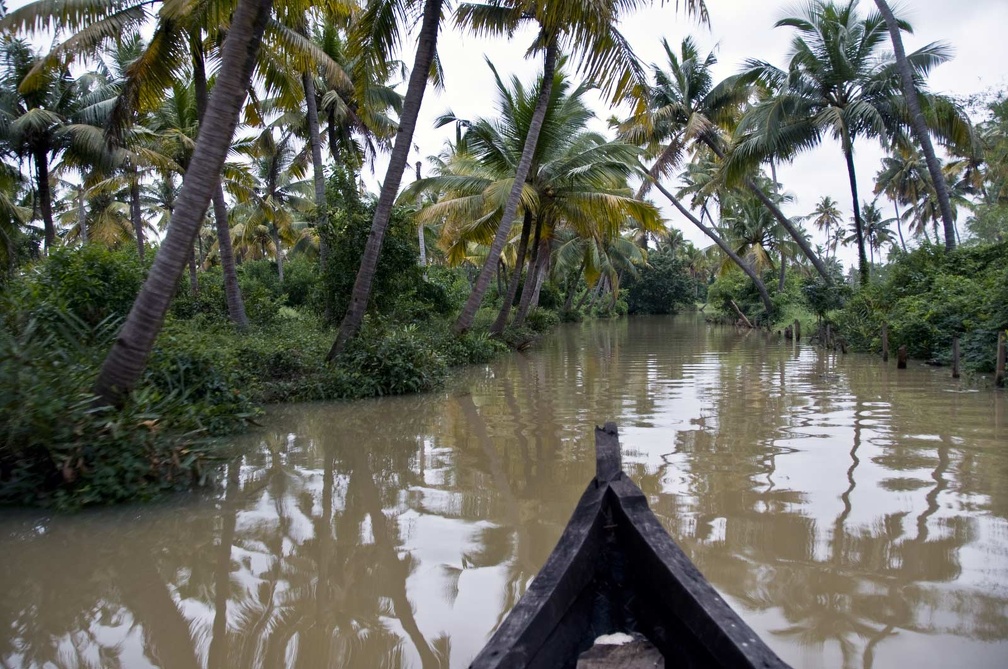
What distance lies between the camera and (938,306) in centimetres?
1611

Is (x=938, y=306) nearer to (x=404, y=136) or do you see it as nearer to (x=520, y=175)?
(x=520, y=175)

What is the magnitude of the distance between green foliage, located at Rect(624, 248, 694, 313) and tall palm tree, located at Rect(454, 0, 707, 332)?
131 feet

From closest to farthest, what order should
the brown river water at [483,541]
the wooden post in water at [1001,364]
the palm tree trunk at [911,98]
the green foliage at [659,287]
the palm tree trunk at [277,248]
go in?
1. the brown river water at [483,541]
2. the wooden post in water at [1001,364]
3. the palm tree trunk at [911,98]
4. the palm tree trunk at [277,248]
5. the green foliage at [659,287]

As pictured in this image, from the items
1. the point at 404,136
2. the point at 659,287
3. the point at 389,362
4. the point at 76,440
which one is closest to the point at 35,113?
the point at 404,136

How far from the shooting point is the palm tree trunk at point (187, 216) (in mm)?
6496

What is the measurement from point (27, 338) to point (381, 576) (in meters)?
4.12

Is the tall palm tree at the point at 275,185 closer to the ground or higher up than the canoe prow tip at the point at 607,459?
higher up

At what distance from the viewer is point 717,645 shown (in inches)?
108

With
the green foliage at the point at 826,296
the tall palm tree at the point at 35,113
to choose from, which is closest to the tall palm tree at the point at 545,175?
the green foliage at the point at 826,296

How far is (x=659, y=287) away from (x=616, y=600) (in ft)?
179

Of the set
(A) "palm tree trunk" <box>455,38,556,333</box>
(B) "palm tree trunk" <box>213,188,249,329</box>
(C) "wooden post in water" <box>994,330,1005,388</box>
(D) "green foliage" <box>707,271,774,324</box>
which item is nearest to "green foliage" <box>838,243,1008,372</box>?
(C) "wooden post in water" <box>994,330,1005,388</box>

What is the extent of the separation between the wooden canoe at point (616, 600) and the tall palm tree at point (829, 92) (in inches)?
730

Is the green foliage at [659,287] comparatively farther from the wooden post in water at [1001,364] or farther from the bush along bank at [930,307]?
the wooden post in water at [1001,364]

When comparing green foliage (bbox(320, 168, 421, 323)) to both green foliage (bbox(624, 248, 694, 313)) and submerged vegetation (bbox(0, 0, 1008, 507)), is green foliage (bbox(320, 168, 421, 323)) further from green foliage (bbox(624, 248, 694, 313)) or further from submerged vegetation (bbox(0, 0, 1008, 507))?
green foliage (bbox(624, 248, 694, 313))
